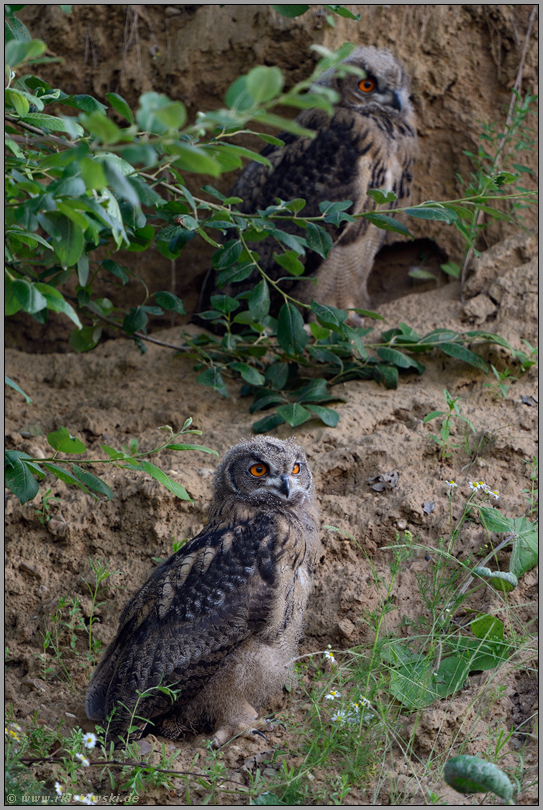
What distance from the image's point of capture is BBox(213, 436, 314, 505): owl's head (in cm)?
289

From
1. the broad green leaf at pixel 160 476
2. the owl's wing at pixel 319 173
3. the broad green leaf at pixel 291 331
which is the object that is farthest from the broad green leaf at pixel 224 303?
the broad green leaf at pixel 160 476

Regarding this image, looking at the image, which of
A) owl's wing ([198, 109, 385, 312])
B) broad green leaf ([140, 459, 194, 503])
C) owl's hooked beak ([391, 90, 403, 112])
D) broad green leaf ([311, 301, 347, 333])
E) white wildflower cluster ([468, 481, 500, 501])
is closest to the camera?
broad green leaf ([140, 459, 194, 503])

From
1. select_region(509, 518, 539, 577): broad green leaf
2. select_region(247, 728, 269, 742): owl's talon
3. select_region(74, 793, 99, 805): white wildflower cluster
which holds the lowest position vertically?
select_region(247, 728, 269, 742): owl's talon

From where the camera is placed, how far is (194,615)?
2.65 metres

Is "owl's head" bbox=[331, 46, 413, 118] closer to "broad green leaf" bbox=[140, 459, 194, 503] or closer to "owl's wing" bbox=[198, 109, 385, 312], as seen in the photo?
"owl's wing" bbox=[198, 109, 385, 312]

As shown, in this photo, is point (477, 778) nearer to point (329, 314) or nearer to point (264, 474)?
point (264, 474)

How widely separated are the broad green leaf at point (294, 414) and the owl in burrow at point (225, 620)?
779 mm

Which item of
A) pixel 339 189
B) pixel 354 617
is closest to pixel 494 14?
pixel 339 189

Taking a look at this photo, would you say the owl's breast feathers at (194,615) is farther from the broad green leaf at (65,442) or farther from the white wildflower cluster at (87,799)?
the broad green leaf at (65,442)

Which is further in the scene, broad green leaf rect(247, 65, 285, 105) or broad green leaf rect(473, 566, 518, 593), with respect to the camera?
broad green leaf rect(473, 566, 518, 593)

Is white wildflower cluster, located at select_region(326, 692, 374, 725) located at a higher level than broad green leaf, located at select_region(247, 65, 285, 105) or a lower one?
lower

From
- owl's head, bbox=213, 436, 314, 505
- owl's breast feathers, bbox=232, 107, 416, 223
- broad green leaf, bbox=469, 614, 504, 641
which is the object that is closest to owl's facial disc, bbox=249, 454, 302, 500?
owl's head, bbox=213, 436, 314, 505

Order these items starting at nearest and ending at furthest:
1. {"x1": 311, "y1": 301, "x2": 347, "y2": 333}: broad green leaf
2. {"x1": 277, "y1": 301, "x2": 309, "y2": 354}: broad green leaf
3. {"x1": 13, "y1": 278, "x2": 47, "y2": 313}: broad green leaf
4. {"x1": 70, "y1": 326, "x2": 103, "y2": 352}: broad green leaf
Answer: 1. {"x1": 13, "y1": 278, "x2": 47, "y2": 313}: broad green leaf
2. {"x1": 311, "y1": 301, "x2": 347, "y2": 333}: broad green leaf
3. {"x1": 277, "y1": 301, "x2": 309, "y2": 354}: broad green leaf
4. {"x1": 70, "y1": 326, "x2": 103, "y2": 352}: broad green leaf

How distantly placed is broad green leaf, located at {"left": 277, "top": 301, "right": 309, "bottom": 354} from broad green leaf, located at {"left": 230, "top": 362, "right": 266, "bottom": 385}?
412 millimetres
